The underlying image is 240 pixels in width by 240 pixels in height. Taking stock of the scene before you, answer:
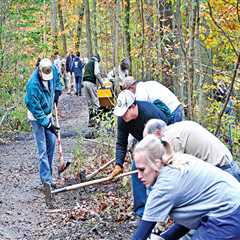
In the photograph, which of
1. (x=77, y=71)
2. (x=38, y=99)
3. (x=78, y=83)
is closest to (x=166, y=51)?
(x=38, y=99)

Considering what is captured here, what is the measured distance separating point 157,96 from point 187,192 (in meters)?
3.20

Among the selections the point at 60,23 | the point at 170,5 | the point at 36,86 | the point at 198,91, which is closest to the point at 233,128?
the point at 198,91

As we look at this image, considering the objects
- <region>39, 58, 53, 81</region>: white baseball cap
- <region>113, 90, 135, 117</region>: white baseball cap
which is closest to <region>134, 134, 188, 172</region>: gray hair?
<region>113, 90, 135, 117</region>: white baseball cap

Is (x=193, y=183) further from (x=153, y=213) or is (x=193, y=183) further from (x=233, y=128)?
(x=233, y=128)

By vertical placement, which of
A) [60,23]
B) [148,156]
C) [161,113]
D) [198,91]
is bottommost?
[60,23]

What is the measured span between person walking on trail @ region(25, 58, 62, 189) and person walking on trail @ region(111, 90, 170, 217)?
2292 mm

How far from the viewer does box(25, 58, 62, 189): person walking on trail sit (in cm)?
891

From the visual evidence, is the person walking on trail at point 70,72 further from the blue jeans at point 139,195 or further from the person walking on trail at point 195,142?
the person walking on trail at point 195,142

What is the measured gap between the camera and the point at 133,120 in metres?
6.45

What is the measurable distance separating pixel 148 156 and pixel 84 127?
1291cm

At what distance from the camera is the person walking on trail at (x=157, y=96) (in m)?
6.96

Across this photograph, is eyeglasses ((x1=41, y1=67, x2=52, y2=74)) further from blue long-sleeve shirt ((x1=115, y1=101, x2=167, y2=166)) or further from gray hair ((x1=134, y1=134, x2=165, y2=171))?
gray hair ((x1=134, y1=134, x2=165, y2=171))

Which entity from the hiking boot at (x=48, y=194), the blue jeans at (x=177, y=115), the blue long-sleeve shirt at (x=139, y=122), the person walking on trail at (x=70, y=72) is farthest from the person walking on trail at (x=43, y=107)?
the person walking on trail at (x=70, y=72)

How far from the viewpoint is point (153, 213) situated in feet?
13.6
